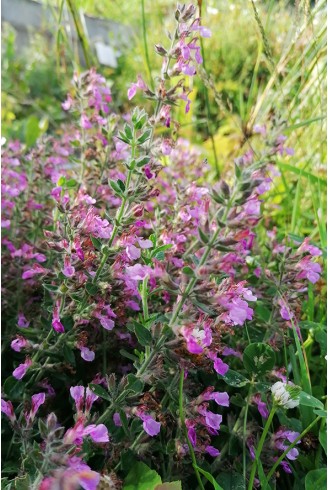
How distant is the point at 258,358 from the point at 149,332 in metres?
0.25

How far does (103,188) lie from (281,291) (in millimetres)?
480

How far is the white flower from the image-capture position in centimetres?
83

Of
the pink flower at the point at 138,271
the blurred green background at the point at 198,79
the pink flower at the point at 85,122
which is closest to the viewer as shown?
the pink flower at the point at 138,271

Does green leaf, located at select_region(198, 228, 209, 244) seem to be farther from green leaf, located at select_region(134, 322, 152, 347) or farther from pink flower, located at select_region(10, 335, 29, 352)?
pink flower, located at select_region(10, 335, 29, 352)

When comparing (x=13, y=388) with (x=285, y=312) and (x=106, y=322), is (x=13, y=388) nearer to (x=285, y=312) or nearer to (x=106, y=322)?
(x=106, y=322)

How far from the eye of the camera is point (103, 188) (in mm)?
1310

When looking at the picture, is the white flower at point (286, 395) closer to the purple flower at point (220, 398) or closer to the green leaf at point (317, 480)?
the purple flower at point (220, 398)

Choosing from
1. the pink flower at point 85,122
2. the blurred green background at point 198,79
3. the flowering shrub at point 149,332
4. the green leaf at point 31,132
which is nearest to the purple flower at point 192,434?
the flowering shrub at point 149,332

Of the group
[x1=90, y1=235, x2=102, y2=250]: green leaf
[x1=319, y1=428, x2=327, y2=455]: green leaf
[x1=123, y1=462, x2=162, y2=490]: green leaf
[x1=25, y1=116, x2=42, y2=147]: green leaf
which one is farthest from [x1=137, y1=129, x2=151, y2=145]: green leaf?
[x1=25, y1=116, x2=42, y2=147]: green leaf

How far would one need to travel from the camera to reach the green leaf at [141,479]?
0.82 m

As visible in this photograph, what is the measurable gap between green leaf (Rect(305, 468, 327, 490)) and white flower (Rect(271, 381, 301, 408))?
20cm

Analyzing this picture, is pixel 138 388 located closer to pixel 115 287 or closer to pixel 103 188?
pixel 115 287

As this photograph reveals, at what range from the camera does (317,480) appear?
96cm

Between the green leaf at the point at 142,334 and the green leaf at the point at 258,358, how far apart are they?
23 cm
